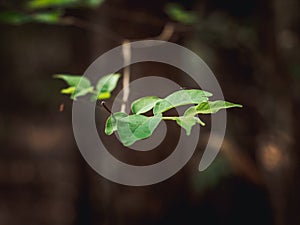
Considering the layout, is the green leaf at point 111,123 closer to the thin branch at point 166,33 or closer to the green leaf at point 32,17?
the green leaf at point 32,17

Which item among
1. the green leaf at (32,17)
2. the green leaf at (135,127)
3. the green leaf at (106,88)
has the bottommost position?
the green leaf at (135,127)

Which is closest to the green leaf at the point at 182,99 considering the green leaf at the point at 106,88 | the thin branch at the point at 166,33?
the green leaf at the point at 106,88

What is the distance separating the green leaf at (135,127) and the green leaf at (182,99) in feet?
0.06

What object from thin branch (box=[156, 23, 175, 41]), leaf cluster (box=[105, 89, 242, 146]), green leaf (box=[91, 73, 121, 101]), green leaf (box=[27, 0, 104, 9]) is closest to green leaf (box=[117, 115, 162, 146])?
leaf cluster (box=[105, 89, 242, 146])

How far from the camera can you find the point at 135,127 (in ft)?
1.54

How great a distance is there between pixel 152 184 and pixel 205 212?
0.93 ft

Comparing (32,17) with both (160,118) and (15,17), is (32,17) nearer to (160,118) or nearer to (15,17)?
(15,17)

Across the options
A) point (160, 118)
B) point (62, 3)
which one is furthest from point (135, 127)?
point (62, 3)

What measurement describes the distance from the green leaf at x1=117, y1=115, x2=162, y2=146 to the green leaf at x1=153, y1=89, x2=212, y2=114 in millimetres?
19

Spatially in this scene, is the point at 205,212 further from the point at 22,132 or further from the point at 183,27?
the point at 22,132

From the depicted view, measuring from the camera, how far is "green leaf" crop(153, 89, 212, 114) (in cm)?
A: 47

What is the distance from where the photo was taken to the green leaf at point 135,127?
0.46 meters

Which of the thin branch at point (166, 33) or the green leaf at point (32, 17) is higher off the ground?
the thin branch at point (166, 33)

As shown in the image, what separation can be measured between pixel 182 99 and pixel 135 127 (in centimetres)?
6
